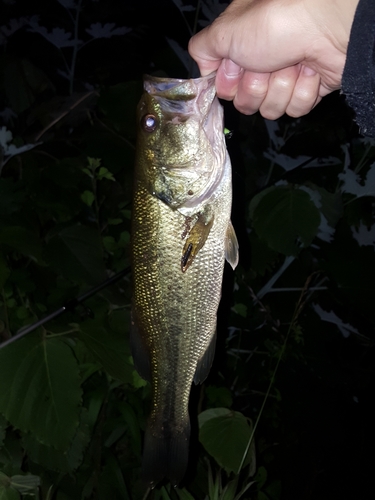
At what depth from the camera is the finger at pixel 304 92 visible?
1.47 m

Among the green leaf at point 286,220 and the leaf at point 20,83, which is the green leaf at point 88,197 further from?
the green leaf at point 286,220

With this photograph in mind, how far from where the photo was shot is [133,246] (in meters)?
1.43

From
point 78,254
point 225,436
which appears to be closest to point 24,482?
point 225,436

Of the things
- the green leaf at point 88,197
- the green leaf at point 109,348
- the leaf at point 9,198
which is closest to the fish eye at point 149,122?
the green leaf at point 109,348

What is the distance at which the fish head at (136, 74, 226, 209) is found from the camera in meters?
1.27

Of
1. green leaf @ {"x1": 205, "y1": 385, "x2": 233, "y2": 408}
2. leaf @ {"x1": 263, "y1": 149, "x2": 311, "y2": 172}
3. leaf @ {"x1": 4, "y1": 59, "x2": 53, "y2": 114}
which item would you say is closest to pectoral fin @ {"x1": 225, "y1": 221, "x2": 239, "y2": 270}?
leaf @ {"x1": 263, "y1": 149, "x2": 311, "y2": 172}

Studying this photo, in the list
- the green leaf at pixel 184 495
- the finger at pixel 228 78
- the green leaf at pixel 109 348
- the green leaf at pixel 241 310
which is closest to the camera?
the finger at pixel 228 78

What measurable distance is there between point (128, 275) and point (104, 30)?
1.67m

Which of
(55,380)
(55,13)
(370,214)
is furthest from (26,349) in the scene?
(55,13)

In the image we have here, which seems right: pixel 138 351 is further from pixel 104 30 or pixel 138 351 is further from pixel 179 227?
pixel 104 30

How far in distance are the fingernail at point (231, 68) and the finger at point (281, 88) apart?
0.39 ft

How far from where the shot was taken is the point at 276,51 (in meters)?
1.25

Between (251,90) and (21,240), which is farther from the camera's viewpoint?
(21,240)

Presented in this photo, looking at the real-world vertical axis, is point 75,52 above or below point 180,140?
below
